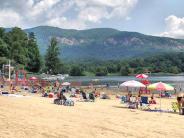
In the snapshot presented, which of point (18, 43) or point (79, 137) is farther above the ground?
point (18, 43)

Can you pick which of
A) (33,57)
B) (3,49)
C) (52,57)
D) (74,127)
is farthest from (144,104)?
(52,57)

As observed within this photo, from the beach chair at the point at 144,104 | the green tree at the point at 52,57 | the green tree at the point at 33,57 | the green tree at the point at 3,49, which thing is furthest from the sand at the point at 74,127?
the green tree at the point at 52,57

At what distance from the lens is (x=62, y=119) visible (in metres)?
16.7

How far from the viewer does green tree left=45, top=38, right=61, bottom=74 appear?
5674 inches

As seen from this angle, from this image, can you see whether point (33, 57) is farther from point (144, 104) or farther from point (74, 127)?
point (74, 127)

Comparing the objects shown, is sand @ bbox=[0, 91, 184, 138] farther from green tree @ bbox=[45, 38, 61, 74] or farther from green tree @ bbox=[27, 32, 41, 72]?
green tree @ bbox=[45, 38, 61, 74]

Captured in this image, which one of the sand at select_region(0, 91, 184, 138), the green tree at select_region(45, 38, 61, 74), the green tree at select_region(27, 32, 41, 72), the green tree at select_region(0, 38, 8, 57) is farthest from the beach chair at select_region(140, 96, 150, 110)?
the green tree at select_region(45, 38, 61, 74)

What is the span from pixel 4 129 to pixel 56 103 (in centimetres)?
1394

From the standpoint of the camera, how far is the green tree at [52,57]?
14412 cm

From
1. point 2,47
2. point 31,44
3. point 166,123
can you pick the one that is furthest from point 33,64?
point 166,123

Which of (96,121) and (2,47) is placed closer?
(96,121)

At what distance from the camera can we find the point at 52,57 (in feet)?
473

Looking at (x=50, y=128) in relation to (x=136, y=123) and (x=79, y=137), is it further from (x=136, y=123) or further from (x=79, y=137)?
(x=136, y=123)

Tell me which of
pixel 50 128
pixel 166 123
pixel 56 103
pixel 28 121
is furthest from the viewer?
pixel 56 103
